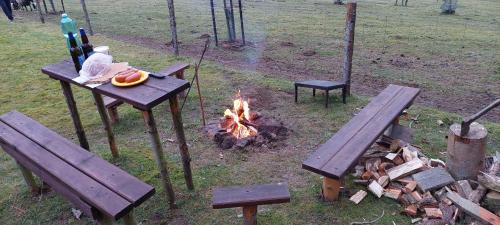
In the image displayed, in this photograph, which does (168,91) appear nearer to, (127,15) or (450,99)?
(450,99)

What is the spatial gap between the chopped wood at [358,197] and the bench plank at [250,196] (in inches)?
42.0

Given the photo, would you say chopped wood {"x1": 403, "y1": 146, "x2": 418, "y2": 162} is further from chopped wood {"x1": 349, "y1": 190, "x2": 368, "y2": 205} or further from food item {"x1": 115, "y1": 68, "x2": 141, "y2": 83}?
food item {"x1": 115, "y1": 68, "x2": 141, "y2": 83}

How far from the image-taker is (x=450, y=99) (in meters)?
6.96

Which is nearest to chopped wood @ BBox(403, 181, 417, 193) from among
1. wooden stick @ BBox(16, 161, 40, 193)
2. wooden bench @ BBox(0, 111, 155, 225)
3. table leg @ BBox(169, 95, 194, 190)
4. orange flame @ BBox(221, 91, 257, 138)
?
orange flame @ BBox(221, 91, 257, 138)

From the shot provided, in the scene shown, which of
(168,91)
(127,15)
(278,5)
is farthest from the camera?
(278,5)

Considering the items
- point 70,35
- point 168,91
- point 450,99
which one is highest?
point 70,35

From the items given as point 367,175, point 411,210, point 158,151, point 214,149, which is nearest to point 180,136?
point 158,151

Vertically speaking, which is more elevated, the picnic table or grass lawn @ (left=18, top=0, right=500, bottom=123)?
the picnic table

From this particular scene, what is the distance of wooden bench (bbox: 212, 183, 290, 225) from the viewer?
3184 millimetres

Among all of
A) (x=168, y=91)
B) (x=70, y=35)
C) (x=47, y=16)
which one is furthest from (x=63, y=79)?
(x=47, y=16)

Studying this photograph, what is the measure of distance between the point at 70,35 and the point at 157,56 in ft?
20.2

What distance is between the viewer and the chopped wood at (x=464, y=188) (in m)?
3.74

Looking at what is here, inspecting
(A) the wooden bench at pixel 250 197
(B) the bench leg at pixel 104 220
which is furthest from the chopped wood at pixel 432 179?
(B) the bench leg at pixel 104 220

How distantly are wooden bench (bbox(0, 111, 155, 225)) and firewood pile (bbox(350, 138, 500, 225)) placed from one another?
2.33m
